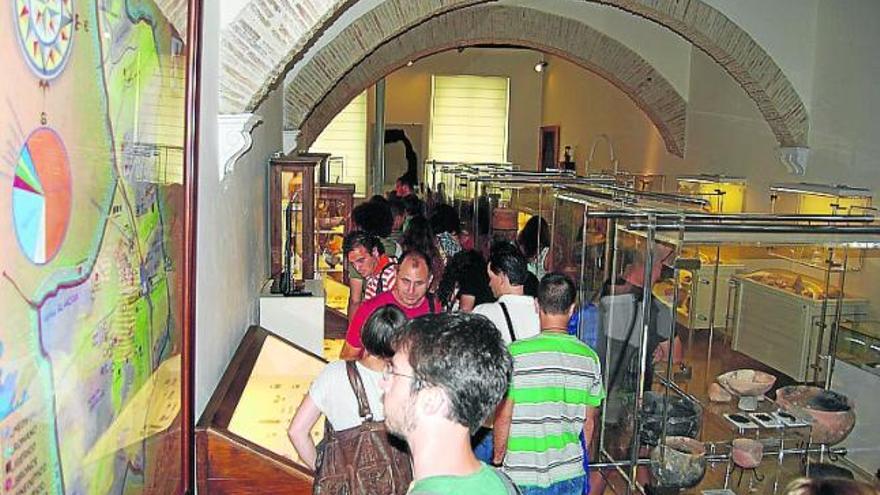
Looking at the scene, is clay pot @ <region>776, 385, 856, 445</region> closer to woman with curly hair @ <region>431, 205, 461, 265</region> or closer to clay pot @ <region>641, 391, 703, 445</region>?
clay pot @ <region>641, 391, 703, 445</region>

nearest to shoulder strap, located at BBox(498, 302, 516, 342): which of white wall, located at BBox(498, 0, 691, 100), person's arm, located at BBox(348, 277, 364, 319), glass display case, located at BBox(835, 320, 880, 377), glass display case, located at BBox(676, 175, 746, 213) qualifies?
person's arm, located at BBox(348, 277, 364, 319)

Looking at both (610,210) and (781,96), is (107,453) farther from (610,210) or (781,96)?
(781,96)

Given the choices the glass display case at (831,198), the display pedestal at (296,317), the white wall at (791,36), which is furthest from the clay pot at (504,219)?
the display pedestal at (296,317)

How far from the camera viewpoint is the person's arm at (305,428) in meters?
2.84

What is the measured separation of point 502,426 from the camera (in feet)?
10.5

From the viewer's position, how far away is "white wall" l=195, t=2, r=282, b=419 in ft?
10.5

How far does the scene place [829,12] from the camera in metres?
8.20

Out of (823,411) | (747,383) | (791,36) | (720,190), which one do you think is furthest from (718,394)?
(720,190)

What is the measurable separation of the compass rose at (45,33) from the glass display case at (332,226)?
521 centimetres

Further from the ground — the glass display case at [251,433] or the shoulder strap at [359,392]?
the shoulder strap at [359,392]

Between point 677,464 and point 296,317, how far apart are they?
2.33 meters

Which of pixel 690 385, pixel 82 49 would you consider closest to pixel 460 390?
pixel 82 49

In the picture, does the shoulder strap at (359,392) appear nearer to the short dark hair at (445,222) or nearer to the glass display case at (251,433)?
the glass display case at (251,433)

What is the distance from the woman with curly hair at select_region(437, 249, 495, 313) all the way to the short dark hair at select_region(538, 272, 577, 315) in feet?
5.57
